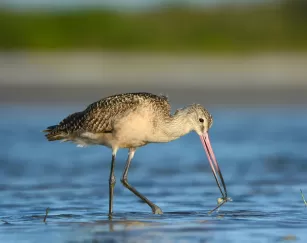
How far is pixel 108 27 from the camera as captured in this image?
1447 inches

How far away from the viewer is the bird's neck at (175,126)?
374 inches

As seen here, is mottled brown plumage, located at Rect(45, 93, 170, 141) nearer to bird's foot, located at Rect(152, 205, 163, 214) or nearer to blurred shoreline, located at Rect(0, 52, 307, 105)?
bird's foot, located at Rect(152, 205, 163, 214)

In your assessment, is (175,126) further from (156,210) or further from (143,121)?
(156,210)

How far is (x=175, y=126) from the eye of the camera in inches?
375

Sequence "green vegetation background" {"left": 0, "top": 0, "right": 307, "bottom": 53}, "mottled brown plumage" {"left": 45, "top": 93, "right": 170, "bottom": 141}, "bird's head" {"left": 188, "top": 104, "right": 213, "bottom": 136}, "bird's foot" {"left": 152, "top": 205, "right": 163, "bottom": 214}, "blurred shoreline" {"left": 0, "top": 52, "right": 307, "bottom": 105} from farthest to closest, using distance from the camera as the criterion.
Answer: "green vegetation background" {"left": 0, "top": 0, "right": 307, "bottom": 53}
"blurred shoreline" {"left": 0, "top": 52, "right": 307, "bottom": 105}
"mottled brown plumage" {"left": 45, "top": 93, "right": 170, "bottom": 141}
"bird's head" {"left": 188, "top": 104, "right": 213, "bottom": 136}
"bird's foot" {"left": 152, "top": 205, "right": 163, "bottom": 214}

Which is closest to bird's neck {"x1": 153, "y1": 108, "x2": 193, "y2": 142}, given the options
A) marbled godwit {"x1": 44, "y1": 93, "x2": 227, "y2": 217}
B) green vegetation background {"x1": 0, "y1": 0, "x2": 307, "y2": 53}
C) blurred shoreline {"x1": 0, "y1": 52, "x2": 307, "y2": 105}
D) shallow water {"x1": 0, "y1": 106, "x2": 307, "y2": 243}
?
marbled godwit {"x1": 44, "y1": 93, "x2": 227, "y2": 217}

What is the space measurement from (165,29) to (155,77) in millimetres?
9777

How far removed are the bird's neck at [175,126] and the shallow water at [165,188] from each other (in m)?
0.68

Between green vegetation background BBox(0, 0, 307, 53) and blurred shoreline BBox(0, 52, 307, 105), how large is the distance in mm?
1271

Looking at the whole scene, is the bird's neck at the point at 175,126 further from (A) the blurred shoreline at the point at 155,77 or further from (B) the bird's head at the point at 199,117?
(A) the blurred shoreline at the point at 155,77

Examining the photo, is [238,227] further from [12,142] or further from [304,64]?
[304,64]

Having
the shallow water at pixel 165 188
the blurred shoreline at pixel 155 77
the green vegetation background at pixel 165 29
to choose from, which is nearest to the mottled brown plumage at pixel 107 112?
the shallow water at pixel 165 188

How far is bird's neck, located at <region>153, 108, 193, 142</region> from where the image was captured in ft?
31.2

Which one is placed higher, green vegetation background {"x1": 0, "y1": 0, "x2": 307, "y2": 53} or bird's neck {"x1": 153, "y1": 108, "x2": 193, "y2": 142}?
green vegetation background {"x1": 0, "y1": 0, "x2": 307, "y2": 53}
